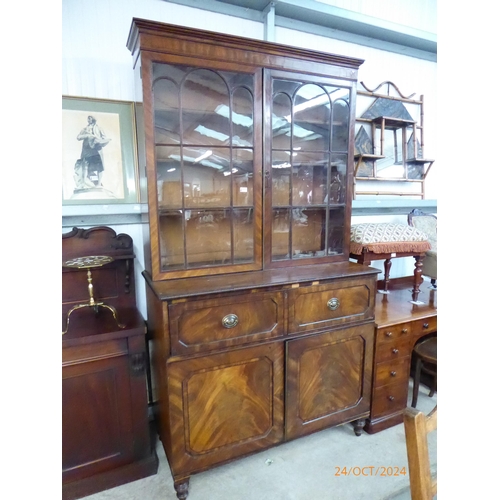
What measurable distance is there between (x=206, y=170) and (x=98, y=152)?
1.95 feet

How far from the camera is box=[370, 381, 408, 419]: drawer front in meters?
1.73

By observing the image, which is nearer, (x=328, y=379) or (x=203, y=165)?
(x=203, y=165)

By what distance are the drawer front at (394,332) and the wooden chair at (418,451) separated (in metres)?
1.08

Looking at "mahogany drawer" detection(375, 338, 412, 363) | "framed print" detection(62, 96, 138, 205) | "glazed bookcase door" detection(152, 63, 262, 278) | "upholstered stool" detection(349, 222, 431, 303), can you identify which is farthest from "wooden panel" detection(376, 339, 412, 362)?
"framed print" detection(62, 96, 138, 205)

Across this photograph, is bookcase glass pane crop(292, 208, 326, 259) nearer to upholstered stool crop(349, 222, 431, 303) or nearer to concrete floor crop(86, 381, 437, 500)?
upholstered stool crop(349, 222, 431, 303)

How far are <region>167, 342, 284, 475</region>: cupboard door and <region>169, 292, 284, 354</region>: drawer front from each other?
60 mm

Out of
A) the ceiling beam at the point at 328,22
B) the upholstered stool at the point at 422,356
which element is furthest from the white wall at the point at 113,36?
the upholstered stool at the point at 422,356

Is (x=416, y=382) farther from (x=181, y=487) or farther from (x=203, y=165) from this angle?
(x=203, y=165)

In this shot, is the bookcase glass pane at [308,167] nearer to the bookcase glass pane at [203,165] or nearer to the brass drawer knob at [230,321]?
the bookcase glass pane at [203,165]

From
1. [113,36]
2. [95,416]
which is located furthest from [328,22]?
[95,416]

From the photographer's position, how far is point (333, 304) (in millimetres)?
1540
